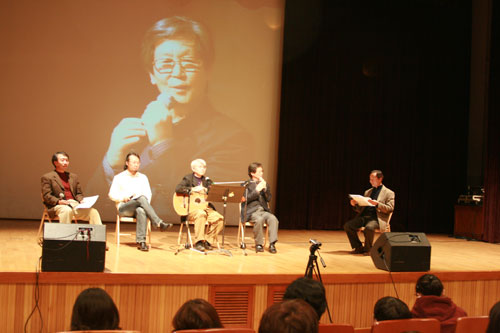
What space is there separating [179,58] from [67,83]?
169 cm

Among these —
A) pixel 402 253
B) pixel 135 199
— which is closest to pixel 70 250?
pixel 135 199

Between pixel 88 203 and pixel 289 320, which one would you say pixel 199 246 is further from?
pixel 289 320

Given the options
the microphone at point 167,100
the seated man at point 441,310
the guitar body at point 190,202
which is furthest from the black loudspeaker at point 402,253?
the microphone at point 167,100

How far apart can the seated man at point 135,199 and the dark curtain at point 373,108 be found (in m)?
3.35

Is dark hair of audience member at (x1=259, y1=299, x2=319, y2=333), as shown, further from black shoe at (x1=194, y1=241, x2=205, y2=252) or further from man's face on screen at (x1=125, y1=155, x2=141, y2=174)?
man's face on screen at (x1=125, y1=155, x2=141, y2=174)

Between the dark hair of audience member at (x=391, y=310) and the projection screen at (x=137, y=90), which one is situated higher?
the projection screen at (x=137, y=90)

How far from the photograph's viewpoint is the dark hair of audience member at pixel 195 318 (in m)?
2.52

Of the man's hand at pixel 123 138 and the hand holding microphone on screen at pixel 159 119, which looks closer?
the man's hand at pixel 123 138

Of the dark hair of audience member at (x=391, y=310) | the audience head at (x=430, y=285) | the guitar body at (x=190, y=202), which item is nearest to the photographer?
the dark hair of audience member at (x=391, y=310)

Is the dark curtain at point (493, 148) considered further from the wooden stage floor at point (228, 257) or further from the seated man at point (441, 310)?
the seated man at point (441, 310)

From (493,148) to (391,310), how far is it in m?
6.47

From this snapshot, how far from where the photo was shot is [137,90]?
8227mm

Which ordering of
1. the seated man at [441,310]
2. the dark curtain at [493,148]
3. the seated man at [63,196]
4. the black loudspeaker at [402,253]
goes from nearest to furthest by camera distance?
the seated man at [441,310]
the black loudspeaker at [402,253]
the seated man at [63,196]
the dark curtain at [493,148]

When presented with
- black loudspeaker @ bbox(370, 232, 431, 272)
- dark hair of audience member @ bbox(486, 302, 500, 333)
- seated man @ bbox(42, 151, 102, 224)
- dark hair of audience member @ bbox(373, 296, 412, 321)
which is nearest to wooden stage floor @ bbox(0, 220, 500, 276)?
black loudspeaker @ bbox(370, 232, 431, 272)
